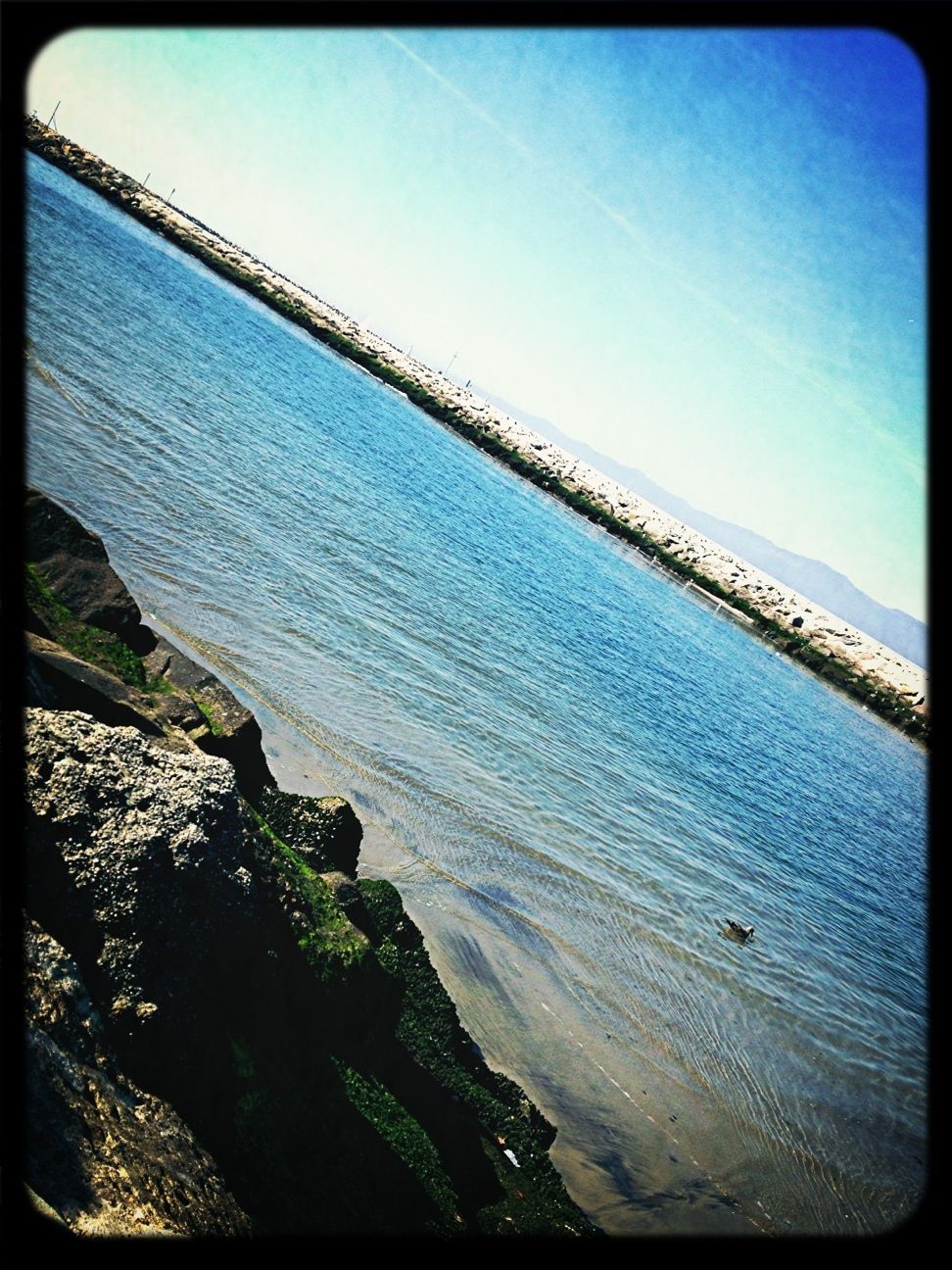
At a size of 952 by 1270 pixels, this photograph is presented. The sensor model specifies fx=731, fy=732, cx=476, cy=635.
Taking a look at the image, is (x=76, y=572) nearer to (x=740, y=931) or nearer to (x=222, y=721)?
(x=222, y=721)

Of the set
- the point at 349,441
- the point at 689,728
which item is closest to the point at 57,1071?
the point at 689,728

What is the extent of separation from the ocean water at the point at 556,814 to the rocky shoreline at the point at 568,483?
3881 centimetres

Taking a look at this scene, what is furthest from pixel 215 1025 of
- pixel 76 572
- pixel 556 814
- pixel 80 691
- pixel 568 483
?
pixel 568 483

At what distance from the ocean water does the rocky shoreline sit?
127ft

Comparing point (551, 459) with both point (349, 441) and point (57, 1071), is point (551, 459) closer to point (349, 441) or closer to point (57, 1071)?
point (349, 441)

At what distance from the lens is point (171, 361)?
22141 mm

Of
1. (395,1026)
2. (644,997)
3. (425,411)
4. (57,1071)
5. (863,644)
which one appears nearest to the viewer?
(57,1071)

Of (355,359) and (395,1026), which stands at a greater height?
(355,359)

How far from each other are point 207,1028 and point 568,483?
71155mm

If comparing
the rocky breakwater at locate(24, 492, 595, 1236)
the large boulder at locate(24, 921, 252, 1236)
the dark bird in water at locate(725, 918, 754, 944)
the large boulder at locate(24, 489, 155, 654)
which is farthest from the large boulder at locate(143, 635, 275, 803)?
the dark bird in water at locate(725, 918, 754, 944)

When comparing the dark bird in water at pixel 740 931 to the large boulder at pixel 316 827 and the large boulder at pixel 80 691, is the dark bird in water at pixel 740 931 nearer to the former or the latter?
the large boulder at pixel 316 827

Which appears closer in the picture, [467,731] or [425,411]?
[467,731]

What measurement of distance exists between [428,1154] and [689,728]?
17.3m

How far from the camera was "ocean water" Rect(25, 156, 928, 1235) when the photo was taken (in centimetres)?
666
